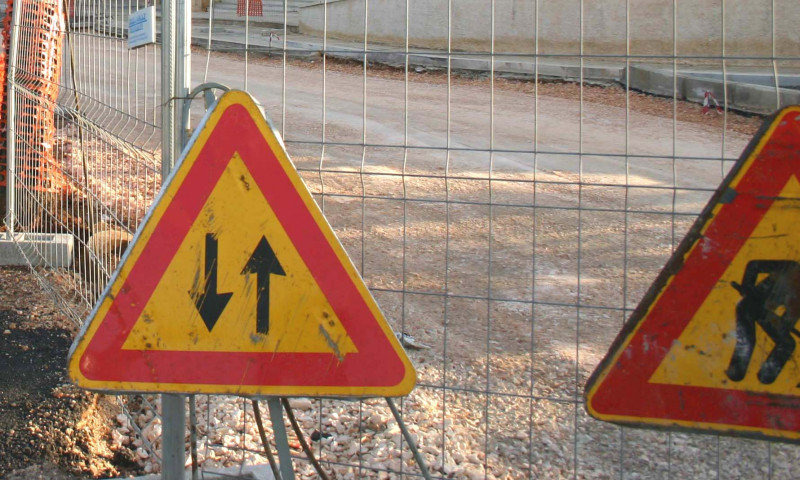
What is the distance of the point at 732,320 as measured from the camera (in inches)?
84.3

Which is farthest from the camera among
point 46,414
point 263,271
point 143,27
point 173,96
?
point 46,414

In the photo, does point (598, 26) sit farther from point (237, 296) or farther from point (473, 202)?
point (237, 296)

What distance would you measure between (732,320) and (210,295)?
4.38 feet

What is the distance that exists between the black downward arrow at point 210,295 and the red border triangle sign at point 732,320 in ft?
3.33

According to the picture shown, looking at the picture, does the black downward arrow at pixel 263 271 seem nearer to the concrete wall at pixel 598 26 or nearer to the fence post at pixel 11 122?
the fence post at pixel 11 122

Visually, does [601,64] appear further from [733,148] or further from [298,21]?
[298,21]

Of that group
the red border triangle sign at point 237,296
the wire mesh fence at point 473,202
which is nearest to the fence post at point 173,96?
the wire mesh fence at point 473,202

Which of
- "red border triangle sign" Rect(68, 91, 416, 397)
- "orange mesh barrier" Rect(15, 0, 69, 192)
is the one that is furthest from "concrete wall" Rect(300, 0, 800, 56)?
"red border triangle sign" Rect(68, 91, 416, 397)

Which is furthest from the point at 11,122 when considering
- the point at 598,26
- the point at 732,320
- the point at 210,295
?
the point at 598,26

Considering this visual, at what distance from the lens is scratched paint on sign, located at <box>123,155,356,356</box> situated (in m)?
2.32

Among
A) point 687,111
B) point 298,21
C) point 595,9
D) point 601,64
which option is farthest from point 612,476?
point 298,21

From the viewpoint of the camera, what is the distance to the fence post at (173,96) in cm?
274

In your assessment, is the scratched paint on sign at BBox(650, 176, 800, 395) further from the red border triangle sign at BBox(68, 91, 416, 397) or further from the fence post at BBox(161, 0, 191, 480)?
the fence post at BBox(161, 0, 191, 480)

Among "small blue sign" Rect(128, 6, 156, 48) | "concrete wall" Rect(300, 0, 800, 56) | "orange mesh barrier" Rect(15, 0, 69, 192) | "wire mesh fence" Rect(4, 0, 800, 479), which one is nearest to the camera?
"small blue sign" Rect(128, 6, 156, 48)
